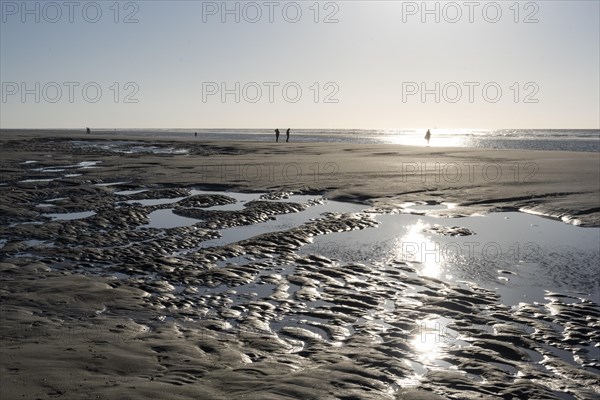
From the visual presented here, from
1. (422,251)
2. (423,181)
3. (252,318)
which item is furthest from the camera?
(423,181)

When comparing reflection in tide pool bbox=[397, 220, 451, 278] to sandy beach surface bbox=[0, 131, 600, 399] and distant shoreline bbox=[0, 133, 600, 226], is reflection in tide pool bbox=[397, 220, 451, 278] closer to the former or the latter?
sandy beach surface bbox=[0, 131, 600, 399]

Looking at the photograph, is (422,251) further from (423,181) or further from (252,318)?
(423,181)

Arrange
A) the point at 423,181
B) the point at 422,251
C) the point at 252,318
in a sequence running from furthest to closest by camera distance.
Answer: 1. the point at 423,181
2. the point at 422,251
3. the point at 252,318

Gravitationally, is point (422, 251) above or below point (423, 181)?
below

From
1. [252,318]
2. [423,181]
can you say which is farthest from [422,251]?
[423,181]

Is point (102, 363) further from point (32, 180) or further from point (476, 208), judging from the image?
point (32, 180)

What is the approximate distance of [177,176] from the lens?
27.9 meters

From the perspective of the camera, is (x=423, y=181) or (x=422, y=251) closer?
(x=422, y=251)

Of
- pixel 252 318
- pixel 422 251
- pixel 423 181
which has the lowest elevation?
pixel 252 318

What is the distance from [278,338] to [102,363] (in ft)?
8.28

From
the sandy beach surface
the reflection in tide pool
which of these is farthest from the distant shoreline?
the reflection in tide pool

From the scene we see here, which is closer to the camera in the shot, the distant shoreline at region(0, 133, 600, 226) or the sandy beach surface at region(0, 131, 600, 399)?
the sandy beach surface at region(0, 131, 600, 399)

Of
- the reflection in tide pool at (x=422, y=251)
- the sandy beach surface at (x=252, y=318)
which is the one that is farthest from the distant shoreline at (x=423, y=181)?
the reflection in tide pool at (x=422, y=251)

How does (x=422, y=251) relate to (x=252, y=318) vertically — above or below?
above
